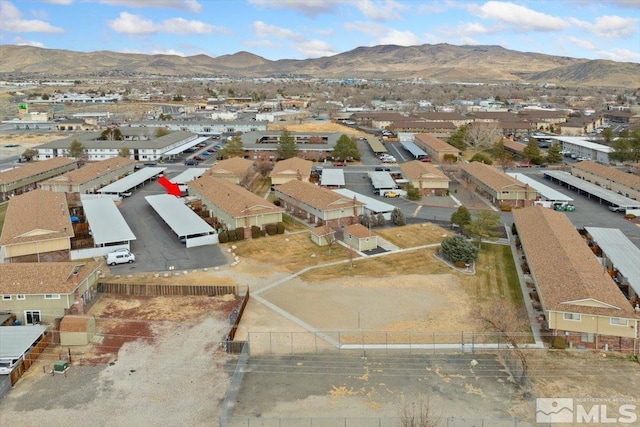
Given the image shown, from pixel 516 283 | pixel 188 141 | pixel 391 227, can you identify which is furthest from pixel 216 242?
pixel 188 141

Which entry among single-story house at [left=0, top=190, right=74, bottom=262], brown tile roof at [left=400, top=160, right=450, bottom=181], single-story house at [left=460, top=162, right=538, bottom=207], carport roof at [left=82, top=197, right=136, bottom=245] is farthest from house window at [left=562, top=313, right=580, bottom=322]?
brown tile roof at [left=400, top=160, right=450, bottom=181]

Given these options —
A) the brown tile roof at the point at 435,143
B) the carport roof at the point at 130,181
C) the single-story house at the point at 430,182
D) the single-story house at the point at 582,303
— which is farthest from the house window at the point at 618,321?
the brown tile roof at the point at 435,143

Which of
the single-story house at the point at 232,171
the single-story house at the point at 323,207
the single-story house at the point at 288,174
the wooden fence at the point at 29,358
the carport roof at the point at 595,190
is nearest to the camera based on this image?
the wooden fence at the point at 29,358

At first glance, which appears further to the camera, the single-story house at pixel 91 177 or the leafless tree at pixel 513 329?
the single-story house at pixel 91 177

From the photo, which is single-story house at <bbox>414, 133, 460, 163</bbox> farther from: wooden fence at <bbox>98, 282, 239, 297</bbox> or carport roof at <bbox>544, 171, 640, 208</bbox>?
wooden fence at <bbox>98, 282, 239, 297</bbox>

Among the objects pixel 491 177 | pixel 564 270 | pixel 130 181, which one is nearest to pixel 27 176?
pixel 130 181

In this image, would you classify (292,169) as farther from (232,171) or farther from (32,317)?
(32,317)

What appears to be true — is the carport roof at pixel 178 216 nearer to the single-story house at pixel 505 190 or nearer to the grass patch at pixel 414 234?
the grass patch at pixel 414 234
